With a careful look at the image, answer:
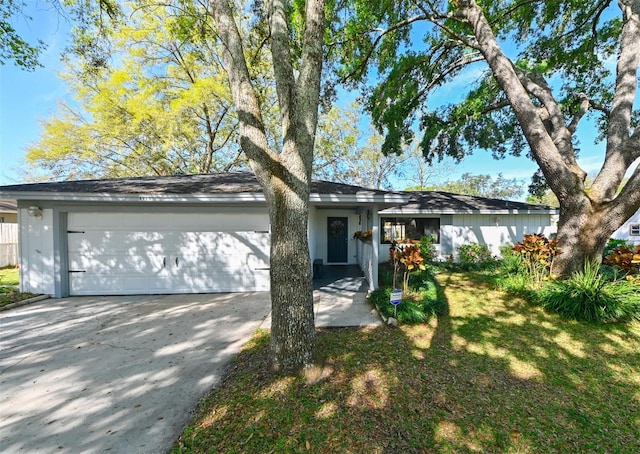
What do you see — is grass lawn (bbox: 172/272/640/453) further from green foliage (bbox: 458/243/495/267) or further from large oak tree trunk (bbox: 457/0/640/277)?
green foliage (bbox: 458/243/495/267)

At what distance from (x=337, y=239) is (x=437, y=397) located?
324 inches

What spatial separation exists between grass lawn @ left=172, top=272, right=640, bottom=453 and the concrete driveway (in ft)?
1.37

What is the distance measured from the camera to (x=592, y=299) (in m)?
4.29

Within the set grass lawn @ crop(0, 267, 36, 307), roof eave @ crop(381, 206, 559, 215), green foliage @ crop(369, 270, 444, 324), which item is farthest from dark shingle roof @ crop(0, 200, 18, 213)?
roof eave @ crop(381, 206, 559, 215)

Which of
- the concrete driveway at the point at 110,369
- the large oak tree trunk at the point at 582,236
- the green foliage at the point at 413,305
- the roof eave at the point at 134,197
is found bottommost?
the concrete driveway at the point at 110,369

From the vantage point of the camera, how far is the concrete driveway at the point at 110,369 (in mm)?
2127

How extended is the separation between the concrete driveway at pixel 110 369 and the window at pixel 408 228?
724cm

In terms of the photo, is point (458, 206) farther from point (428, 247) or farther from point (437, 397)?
point (437, 397)

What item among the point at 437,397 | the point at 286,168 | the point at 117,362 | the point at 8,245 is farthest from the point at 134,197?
the point at 8,245

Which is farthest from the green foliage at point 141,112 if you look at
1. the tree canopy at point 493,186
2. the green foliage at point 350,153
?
the tree canopy at point 493,186

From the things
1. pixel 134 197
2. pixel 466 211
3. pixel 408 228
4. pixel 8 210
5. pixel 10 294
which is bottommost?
pixel 10 294

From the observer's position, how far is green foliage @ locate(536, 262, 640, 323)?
4148mm

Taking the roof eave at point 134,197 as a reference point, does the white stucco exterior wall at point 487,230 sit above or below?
below

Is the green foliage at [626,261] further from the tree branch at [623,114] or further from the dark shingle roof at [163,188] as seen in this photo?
the dark shingle roof at [163,188]
